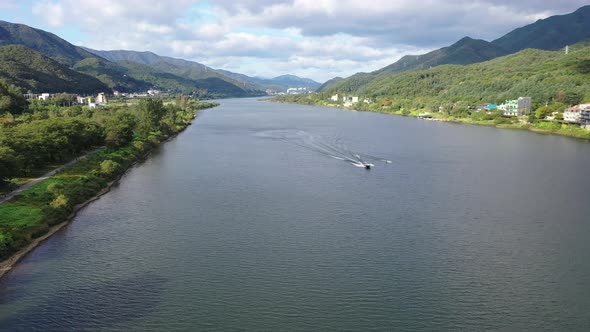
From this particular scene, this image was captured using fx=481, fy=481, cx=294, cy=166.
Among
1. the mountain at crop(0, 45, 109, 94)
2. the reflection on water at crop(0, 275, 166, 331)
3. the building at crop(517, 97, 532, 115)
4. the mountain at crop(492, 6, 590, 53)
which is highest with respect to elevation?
the mountain at crop(492, 6, 590, 53)

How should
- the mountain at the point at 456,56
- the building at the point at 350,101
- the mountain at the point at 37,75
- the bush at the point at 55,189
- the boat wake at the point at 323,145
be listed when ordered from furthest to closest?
the mountain at the point at 456,56 < the building at the point at 350,101 < the mountain at the point at 37,75 < the boat wake at the point at 323,145 < the bush at the point at 55,189

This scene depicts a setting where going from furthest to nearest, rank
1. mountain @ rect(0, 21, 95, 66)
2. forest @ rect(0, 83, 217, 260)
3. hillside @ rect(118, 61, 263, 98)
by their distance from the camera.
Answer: mountain @ rect(0, 21, 95, 66)
hillside @ rect(118, 61, 263, 98)
forest @ rect(0, 83, 217, 260)

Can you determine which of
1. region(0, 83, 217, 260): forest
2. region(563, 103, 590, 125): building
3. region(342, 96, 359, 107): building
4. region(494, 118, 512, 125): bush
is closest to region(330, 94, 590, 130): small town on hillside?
region(563, 103, 590, 125): building

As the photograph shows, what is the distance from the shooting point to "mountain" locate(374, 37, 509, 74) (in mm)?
137875

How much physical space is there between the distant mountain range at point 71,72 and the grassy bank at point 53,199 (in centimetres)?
4136

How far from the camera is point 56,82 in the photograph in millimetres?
62719

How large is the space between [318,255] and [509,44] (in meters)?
182

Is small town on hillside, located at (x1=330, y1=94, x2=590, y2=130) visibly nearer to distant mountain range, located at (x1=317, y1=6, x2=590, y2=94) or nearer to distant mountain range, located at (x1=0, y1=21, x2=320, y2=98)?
distant mountain range, located at (x1=0, y1=21, x2=320, y2=98)

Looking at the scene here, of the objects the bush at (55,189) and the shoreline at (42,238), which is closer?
the shoreline at (42,238)

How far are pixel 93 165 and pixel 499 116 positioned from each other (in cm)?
3509

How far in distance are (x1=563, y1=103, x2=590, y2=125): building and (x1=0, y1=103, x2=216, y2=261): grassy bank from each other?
3152cm

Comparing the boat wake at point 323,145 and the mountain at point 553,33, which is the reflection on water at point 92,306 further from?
the mountain at point 553,33

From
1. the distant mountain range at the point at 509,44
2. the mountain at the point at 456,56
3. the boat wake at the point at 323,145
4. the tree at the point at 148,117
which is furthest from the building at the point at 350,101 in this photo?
the mountain at the point at 456,56

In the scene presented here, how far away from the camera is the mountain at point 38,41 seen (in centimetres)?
→ 12775
